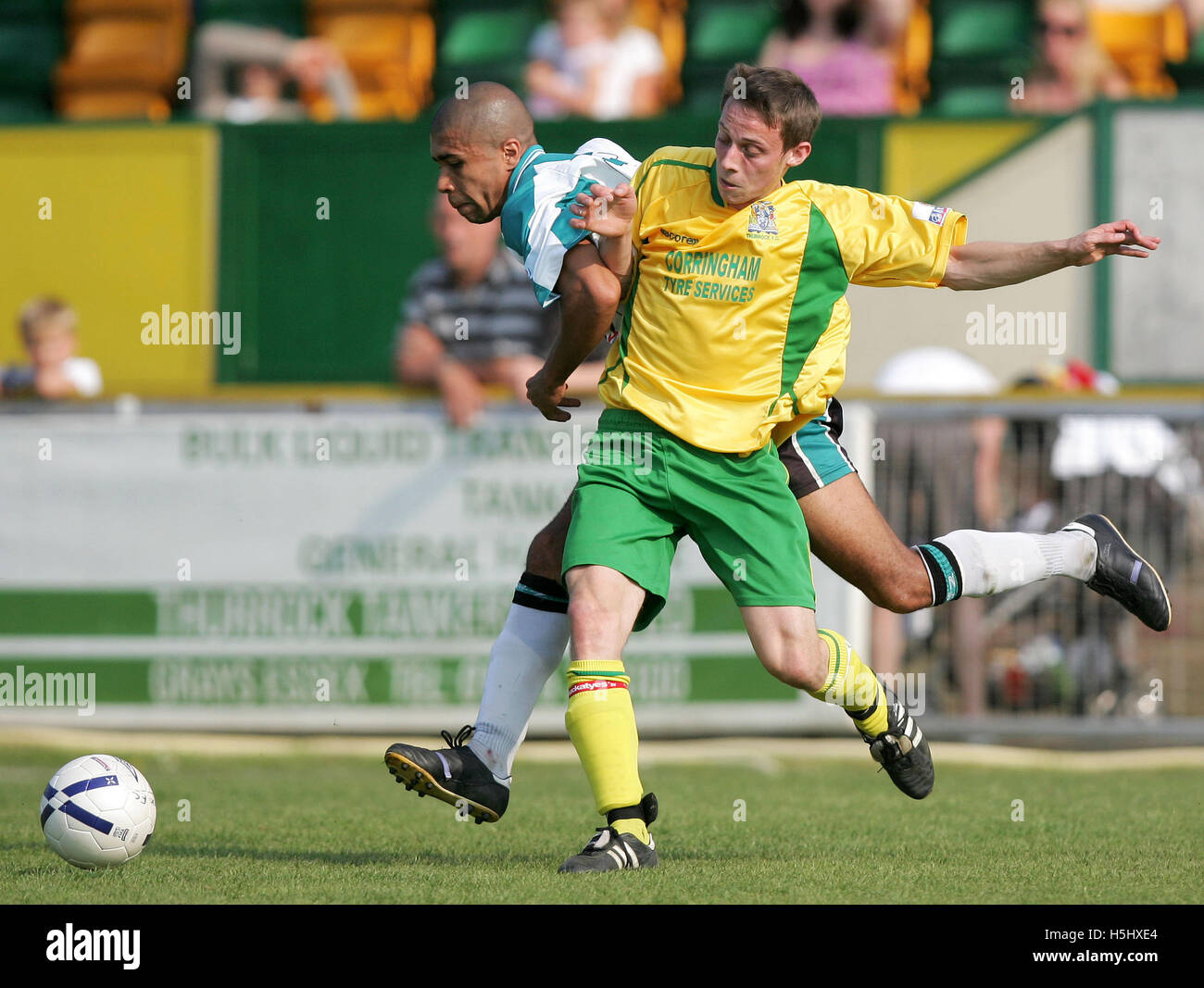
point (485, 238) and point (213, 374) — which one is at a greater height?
point (485, 238)

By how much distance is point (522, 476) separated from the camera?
29.4 feet

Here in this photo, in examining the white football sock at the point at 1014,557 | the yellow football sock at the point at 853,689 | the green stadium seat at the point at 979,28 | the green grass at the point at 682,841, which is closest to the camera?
the green grass at the point at 682,841

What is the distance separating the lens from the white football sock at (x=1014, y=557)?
604 cm

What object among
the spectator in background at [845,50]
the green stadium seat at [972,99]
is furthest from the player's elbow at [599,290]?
the green stadium seat at [972,99]

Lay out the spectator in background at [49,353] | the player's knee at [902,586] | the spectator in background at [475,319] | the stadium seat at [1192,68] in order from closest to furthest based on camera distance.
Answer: the player's knee at [902,586] < the spectator in background at [475,319] < the spectator in background at [49,353] < the stadium seat at [1192,68]

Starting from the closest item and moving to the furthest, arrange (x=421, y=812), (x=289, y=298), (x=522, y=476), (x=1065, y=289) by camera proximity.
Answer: (x=421, y=812) < (x=522, y=476) < (x=1065, y=289) < (x=289, y=298)

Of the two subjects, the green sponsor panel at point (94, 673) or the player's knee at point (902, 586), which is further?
the green sponsor panel at point (94, 673)

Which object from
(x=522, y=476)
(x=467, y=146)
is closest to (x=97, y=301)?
(x=522, y=476)

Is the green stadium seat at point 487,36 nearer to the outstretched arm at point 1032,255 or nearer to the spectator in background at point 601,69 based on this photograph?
the spectator in background at point 601,69

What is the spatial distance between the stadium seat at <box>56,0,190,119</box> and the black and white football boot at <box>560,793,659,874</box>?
9135 millimetres

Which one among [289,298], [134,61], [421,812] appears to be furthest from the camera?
[134,61]

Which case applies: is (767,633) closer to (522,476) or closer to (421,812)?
(421,812)

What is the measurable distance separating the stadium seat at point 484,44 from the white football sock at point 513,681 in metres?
7.43

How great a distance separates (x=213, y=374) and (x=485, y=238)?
8.64ft
